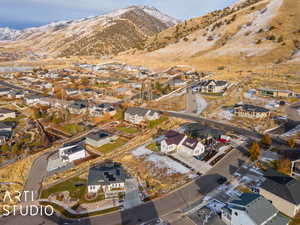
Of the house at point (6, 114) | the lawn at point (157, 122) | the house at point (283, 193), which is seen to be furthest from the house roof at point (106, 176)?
the house at point (6, 114)

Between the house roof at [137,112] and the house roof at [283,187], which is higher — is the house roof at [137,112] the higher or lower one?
the higher one

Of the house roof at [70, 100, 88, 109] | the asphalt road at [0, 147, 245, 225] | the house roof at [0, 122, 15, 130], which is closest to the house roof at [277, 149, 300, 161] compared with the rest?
the asphalt road at [0, 147, 245, 225]

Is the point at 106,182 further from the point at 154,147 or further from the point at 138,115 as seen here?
the point at 138,115

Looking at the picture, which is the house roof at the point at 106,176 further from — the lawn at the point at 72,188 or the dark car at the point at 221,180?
the dark car at the point at 221,180

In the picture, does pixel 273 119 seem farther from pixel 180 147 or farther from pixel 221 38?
pixel 221 38

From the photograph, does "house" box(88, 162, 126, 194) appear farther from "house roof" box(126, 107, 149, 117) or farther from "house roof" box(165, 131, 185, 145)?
"house roof" box(126, 107, 149, 117)

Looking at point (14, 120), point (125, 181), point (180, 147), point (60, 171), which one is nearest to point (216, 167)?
point (180, 147)
